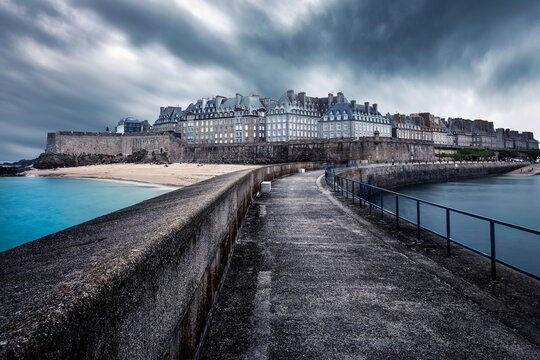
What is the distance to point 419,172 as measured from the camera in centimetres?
5634

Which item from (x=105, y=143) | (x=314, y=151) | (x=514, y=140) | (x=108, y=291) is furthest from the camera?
(x=514, y=140)

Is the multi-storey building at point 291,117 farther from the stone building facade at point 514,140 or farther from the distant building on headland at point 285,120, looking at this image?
the stone building facade at point 514,140

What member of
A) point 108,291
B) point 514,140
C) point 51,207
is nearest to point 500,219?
point 108,291

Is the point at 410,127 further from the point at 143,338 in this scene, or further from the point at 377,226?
the point at 143,338

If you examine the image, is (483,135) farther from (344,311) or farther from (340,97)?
(344,311)

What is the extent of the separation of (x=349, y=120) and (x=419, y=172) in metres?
28.9

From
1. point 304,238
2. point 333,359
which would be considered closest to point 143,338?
point 333,359

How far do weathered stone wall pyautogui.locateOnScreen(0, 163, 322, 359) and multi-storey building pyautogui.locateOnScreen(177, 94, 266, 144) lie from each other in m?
83.6

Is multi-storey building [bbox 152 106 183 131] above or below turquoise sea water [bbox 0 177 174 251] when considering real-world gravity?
above

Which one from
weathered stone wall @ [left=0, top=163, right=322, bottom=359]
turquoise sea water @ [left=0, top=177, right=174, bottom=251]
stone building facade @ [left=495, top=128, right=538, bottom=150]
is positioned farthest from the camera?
stone building facade @ [left=495, top=128, right=538, bottom=150]

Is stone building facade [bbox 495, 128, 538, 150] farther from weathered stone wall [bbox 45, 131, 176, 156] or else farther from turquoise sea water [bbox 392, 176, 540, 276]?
weathered stone wall [bbox 45, 131, 176, 156]

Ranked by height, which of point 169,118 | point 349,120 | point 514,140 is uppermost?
point 169,118

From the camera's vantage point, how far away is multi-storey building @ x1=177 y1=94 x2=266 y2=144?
86.8 metres

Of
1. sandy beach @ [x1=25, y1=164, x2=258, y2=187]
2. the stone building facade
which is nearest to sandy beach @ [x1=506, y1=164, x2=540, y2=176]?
the stone building facade
